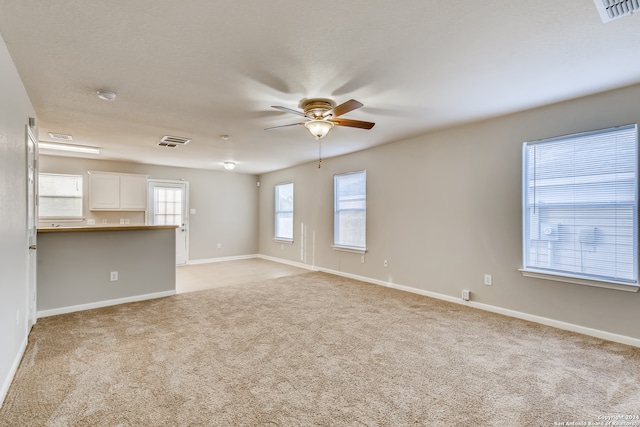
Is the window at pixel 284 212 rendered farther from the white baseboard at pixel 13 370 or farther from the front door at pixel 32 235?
the white baseboard at pixel 13 370

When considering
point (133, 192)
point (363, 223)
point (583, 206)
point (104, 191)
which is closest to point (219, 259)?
point (133, 192)

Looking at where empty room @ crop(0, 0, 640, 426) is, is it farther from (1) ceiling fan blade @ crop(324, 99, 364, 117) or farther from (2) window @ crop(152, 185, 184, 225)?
(2) window @ crop(152, 185, 184, 225)

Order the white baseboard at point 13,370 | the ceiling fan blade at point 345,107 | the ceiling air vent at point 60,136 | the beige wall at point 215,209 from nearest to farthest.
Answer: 1. the white baseboard at point 13,370
2. the ceiling fan blade at point 345,107
3. the ceiling air vent at point 60,136
4. the beige wall at point 215,209

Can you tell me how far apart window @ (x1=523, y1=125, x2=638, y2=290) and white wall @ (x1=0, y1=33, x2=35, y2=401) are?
480cm

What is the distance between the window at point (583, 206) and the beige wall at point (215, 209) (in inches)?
265

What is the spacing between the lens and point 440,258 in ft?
14.5

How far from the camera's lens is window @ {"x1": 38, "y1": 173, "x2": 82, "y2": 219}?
19.3ft

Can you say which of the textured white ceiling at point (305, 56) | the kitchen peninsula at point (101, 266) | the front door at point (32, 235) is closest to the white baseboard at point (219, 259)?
the kitchen peninsula at point (101, 266)

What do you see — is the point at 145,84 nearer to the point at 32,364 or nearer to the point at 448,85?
the point at 32,364

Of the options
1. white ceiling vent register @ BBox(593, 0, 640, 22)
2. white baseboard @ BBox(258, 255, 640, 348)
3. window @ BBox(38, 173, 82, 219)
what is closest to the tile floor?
white baseboard @ BBox(258, 255, 640, 348)

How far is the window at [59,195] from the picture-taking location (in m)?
5.88

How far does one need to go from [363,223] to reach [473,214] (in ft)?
6.80

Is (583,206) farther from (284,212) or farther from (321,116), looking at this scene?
(284,212)

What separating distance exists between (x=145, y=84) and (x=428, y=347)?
3.59 meters
